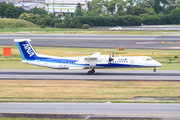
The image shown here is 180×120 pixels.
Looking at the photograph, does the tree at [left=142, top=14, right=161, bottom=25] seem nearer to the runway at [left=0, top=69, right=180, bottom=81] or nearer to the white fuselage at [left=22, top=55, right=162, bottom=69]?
the runway at [left=0, top=69, right=180, bottom=81]

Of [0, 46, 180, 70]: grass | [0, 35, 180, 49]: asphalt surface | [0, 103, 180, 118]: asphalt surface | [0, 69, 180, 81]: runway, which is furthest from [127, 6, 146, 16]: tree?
[0, 103, 180, 118]: asphalt surface

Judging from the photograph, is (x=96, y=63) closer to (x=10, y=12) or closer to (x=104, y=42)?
(x=104, y=42)

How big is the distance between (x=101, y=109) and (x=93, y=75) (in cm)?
1630

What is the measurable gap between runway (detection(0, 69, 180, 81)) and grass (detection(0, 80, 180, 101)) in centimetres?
A: 216

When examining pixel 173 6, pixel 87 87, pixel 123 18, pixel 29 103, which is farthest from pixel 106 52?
pixel 173 6

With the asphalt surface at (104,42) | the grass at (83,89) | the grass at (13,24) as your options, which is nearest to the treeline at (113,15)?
the grass at (13,24)

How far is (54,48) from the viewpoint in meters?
62.8

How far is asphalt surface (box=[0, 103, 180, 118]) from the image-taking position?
19562mm

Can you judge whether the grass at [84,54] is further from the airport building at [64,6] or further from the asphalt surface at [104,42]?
the airport building at [64,6]

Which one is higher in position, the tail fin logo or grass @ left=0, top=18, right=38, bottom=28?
grass @ left=0, top=18, right=38, bottom=28

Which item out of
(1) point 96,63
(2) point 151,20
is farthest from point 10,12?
(1) point 96,63

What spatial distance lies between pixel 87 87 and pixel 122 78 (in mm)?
6574

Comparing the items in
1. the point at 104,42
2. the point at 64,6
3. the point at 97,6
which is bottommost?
the point at 104,42

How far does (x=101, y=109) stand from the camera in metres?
20.9
